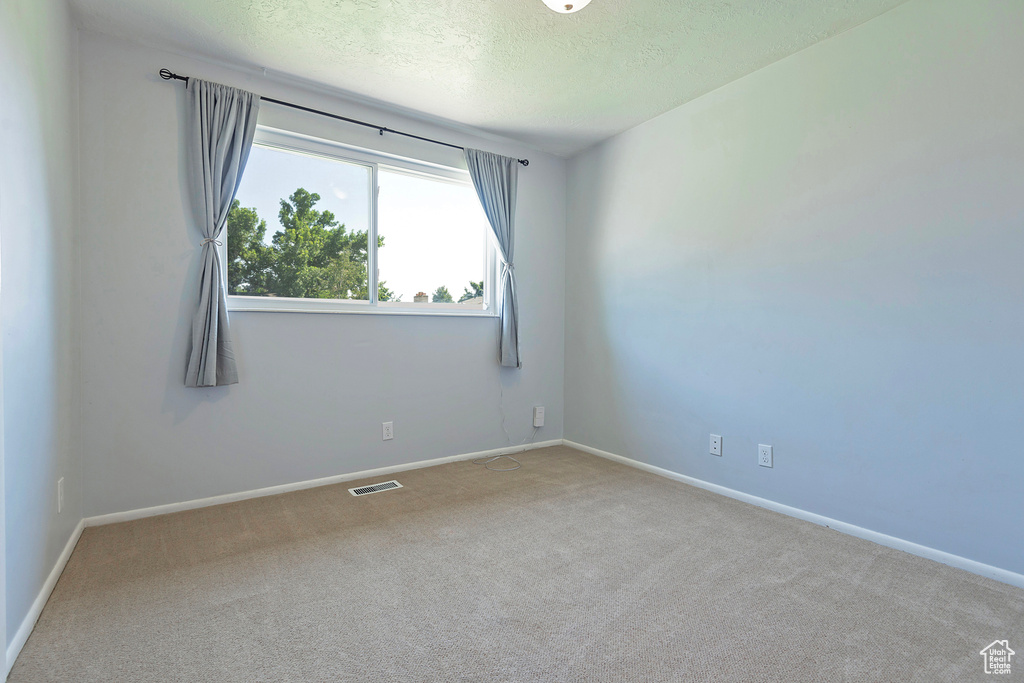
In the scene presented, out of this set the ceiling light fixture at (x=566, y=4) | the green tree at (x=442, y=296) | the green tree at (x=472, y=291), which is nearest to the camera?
the ceiling light fixture at (x=566, y=4)

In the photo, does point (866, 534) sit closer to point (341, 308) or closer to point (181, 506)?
point (341, 308)

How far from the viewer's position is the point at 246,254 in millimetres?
2873

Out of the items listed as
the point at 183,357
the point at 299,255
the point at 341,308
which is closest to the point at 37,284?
the point at 183,357

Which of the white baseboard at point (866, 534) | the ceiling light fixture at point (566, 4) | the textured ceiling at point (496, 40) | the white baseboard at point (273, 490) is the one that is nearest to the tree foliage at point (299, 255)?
the textured ceiling at point (496, 40)

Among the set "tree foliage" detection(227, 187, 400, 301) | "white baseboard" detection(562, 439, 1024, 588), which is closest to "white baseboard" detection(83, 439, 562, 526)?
"tree foliage" detection(227, 187, 400, 301)

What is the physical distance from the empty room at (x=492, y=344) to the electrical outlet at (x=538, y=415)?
1.20 ft

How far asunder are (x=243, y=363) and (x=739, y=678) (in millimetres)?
2777

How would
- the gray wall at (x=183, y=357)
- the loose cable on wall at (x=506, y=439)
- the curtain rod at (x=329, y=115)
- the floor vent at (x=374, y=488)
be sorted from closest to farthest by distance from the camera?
the gray wall at (x=183, y=357) < the curtain rod at (x=329, y=115) < the floor vent at (x=374, y=488) < the loose cable on wall at (x=506, y=439)

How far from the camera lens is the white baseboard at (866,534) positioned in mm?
1941

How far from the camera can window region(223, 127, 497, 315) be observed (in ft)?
9.53

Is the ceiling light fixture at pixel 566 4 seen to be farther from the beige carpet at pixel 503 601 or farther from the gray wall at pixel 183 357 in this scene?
the beige carpet at pixel 503 601

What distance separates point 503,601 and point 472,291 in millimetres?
2510

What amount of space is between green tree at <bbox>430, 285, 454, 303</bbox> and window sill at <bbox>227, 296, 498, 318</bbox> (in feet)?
0.14

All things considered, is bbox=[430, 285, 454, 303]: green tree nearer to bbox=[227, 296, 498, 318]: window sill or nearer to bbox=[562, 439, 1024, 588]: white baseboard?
bbox=[227, 296, 498, 318]: window sill
